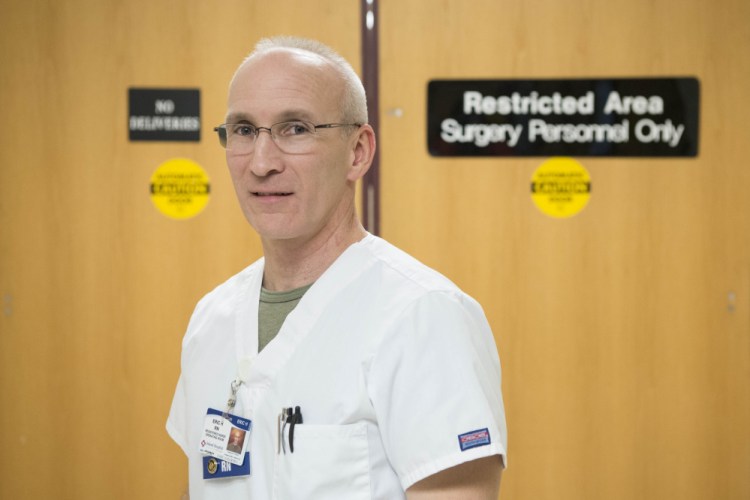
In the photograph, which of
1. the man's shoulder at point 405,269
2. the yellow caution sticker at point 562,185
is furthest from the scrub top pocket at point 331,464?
the yellow caution sticker at point 562,185

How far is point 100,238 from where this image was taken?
2.00 m

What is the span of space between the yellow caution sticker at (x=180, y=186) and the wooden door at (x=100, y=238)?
25 millimetres

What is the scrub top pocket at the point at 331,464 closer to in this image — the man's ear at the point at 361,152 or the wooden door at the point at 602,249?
the man's ear at the point at 361,152

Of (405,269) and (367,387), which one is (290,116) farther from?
(367,387)

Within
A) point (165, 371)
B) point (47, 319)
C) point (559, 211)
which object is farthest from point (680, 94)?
point (47, 319)

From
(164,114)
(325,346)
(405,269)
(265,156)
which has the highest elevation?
(164,114)

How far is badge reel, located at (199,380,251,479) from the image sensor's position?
0.96 metres

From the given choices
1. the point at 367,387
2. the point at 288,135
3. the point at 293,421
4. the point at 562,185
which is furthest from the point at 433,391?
the point at 562,185

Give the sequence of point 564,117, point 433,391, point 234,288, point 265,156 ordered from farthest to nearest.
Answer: point 564,117 → point 234,288 → point 265,156 → point 433,391

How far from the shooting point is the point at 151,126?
6.53 ft

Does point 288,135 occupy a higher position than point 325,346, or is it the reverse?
point 288,135

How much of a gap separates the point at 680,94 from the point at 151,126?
1479 millimetres

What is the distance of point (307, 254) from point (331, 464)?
1.01ft

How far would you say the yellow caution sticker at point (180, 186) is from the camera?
6.56 ft
